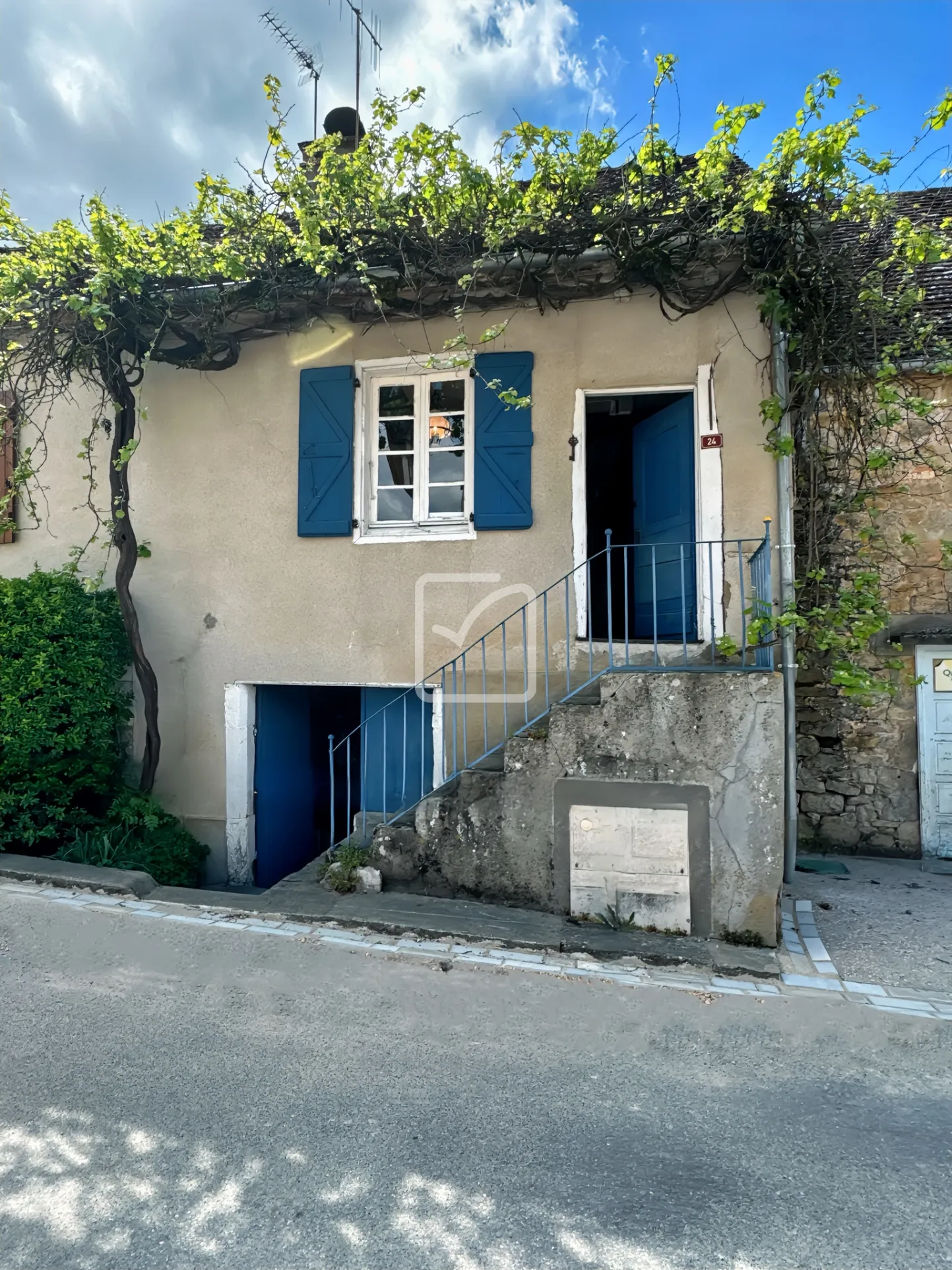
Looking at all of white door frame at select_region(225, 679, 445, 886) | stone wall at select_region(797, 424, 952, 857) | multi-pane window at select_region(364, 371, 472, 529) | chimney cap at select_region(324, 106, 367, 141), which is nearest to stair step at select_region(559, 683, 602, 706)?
multi-pane window at select_region(364, 371, 472, 529)

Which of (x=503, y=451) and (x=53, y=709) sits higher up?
(x=503, y=451)

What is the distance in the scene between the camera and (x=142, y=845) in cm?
578

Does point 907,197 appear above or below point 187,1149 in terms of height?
above

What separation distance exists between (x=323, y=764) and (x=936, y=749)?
19.1 ft

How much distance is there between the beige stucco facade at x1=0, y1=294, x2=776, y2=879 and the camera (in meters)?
5.48

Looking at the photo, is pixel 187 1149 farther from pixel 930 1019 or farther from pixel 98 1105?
pixel 930 1019

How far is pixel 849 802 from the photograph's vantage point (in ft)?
21.9

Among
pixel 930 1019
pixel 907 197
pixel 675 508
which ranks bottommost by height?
pixel 930 1019

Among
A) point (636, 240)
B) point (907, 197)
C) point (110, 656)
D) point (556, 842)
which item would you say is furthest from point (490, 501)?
point (907, 197)

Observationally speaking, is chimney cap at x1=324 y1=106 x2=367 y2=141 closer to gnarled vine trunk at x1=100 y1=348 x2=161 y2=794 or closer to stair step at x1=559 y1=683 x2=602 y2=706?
gnarled vine trunk at x1=100 y1=348 x2=161 y2=794

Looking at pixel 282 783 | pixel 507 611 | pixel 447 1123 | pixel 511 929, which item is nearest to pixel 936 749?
pixel 507 611

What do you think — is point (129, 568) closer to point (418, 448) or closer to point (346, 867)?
point (418, 448)

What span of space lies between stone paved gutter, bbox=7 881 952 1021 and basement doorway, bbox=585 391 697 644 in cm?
212

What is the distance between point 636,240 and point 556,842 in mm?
4030
